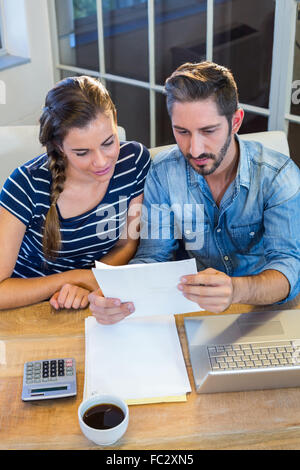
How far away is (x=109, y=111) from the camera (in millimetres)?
1431

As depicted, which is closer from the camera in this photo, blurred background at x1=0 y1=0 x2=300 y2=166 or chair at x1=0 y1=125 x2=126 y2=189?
chair at x1=0 y1=125 x2=126 y2=189

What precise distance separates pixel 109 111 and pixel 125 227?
371mm

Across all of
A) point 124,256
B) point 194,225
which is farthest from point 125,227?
point 194,225

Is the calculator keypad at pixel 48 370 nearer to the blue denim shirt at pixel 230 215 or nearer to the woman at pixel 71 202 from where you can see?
the woman at pixel 71 202

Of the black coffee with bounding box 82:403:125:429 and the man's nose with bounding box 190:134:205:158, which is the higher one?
the man's nose with bounding box 190:134:205:158

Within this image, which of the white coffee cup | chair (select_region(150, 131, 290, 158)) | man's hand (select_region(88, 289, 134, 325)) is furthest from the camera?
chair (select_region(150, 131, 290, 158))

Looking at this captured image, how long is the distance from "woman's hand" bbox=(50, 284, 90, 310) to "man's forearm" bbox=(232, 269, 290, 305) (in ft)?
1.26

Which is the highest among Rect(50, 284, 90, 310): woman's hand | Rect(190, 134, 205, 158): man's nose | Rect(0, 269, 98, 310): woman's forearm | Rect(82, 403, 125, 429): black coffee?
Rect(190, 134, 205, 158): man's nose

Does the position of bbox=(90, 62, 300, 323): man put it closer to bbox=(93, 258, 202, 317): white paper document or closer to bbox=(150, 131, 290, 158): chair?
bbox=(93, 258, 202, 317): white paper document

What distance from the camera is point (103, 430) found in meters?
0.95

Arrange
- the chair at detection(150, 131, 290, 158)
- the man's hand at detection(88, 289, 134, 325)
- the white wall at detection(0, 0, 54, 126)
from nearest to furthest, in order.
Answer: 1. the man's hand at detection(88, 289, 134, 325)
2. the chair at detection(150, 131, 290, 158)
3. the white wall at detection(0, 0, 54, 126)

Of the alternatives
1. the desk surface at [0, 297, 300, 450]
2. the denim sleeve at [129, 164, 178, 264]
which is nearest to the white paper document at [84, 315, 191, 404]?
the desk surface at [0, 297, 300, 450]

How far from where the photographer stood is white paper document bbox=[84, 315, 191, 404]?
1.10 m

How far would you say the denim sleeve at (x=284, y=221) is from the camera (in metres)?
1.41
